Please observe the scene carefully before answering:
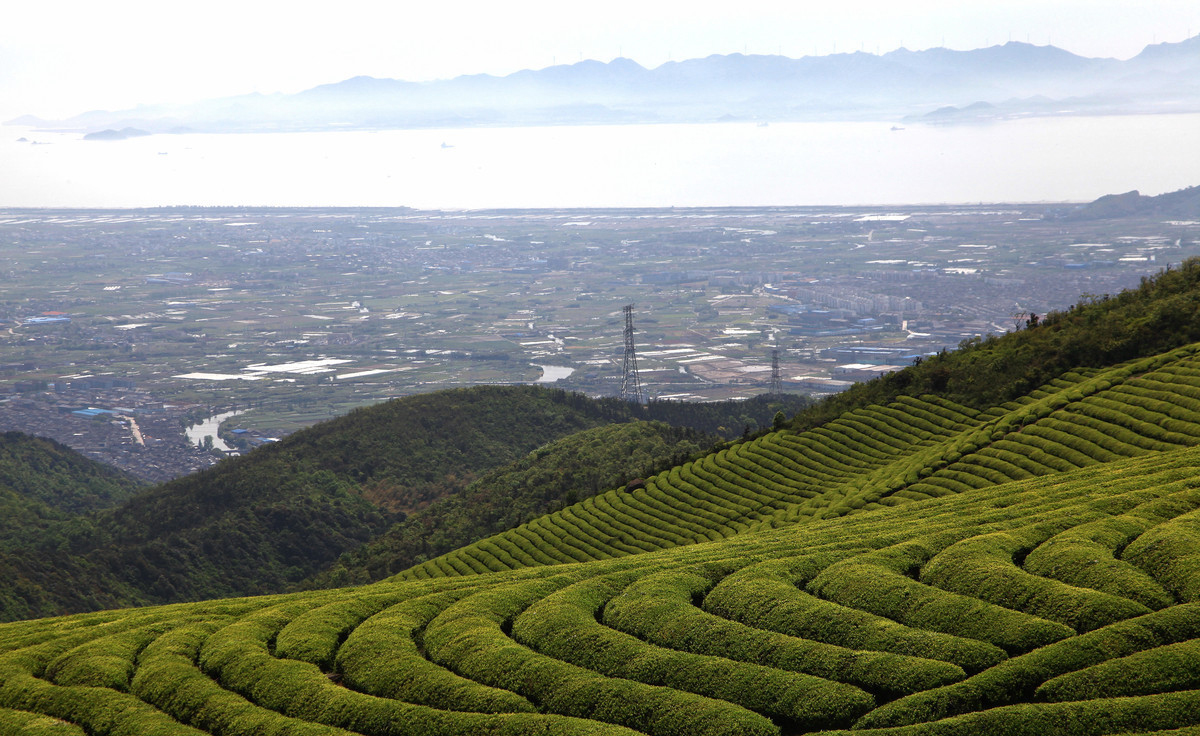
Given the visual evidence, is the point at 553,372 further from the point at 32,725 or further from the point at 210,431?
the point at 32,725

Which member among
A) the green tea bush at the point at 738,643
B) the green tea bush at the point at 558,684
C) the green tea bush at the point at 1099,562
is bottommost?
the green tea bush at the point at 558,684

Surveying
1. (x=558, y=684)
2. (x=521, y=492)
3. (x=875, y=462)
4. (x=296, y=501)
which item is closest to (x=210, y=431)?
(x=296, y=501)

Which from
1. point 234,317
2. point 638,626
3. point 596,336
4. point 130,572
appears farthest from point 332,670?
point 234,317

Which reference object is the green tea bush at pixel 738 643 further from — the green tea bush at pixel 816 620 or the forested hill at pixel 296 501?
the forested hill at pixel 296 501

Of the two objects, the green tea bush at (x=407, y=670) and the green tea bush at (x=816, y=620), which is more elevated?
the green tea bush at (x=816, y=620)

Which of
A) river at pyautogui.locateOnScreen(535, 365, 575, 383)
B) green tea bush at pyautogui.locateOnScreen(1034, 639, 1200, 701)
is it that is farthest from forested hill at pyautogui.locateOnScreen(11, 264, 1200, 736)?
river at pyautogui.locateOnScreen(535, 365, 575, 383)

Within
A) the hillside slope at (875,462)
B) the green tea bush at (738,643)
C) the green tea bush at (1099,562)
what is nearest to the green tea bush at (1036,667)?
the green tea bush at (738,643)
